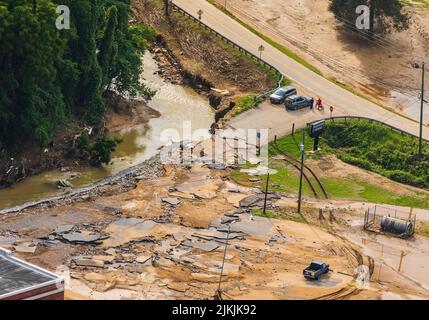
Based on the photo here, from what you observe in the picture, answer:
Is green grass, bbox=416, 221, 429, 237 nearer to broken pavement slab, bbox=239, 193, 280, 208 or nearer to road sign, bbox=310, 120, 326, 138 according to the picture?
broken pavement slab, bbox=239, 193, 280, 208

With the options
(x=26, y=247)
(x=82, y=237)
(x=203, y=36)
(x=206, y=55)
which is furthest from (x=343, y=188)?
(x=203, y=36)

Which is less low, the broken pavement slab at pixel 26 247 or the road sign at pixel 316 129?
the road sign at pixel 316 129

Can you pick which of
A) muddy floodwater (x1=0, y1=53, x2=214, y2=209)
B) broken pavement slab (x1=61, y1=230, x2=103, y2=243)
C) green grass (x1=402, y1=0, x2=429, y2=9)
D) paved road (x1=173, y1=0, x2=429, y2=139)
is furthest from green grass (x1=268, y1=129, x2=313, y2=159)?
green grass (x1=402, y1=0, x2=429, y2=9)

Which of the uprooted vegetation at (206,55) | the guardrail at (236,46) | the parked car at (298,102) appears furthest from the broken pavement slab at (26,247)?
the uprooted vegetation at (206,55)

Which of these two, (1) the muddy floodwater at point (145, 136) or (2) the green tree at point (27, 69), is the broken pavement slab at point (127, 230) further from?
(2) the green tree at point (27, 69)

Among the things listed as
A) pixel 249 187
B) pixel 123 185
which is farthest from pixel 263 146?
pixel 123 185

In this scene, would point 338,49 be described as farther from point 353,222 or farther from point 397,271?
point 397,271
